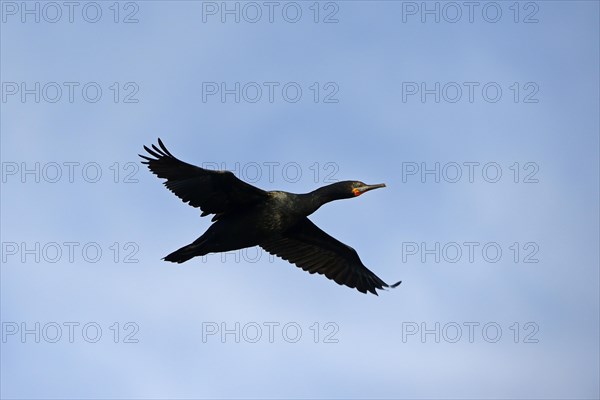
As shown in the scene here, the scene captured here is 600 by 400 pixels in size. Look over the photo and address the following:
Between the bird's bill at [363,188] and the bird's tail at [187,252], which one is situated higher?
the bird's bill at [363,188]

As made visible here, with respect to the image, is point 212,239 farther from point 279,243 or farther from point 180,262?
point 279,243

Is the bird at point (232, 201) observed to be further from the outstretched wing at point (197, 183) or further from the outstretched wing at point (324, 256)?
the outstretched wing at point (324, 256)

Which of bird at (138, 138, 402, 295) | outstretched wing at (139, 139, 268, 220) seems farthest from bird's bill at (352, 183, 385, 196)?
outstretched wing at (139, 139, 268, 220)

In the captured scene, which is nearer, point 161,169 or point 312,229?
point 161,169

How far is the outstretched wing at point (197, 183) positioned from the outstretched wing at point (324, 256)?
226 centimetres

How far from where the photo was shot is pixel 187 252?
1553 centimetres

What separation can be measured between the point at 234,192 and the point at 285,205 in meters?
0.82

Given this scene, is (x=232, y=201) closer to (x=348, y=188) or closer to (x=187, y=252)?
(x=187, y=252)

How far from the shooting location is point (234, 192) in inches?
615

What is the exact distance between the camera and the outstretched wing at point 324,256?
17.8 metres

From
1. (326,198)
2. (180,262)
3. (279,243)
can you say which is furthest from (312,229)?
(180,262)

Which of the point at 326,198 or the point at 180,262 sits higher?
the point at 326,198

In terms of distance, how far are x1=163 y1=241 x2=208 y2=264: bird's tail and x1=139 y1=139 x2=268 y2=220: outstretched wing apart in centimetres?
64

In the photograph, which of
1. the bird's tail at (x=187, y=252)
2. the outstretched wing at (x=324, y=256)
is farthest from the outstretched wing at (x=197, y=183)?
the outstretched wing at (x=324, y=256)
